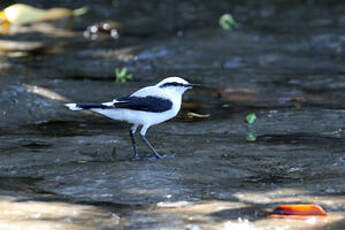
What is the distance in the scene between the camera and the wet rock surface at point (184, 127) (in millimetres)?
5398

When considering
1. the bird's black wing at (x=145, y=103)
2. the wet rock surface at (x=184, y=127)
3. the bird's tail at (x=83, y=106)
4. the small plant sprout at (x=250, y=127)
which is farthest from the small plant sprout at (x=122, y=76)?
the bird's tail at (x=83, y=106)

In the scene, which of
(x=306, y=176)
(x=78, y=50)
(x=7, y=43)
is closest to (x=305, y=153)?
(x=306, y=176)

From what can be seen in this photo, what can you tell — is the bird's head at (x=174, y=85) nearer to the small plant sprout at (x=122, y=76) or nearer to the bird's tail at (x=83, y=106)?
the bird's tail at (x=83, y=106)

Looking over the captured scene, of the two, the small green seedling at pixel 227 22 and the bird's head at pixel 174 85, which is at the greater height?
the small green seedling at pixel 227 22

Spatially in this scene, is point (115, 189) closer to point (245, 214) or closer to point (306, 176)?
point (245, 214)

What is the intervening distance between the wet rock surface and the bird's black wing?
0.56m

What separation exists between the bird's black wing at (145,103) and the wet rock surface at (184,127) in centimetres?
56

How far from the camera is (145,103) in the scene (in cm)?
704

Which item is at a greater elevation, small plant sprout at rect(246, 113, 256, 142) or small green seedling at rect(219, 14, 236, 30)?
small green seedling at rect(219, 14, 236, 30)

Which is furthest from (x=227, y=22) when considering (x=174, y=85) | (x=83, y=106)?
(x=83, y=106)

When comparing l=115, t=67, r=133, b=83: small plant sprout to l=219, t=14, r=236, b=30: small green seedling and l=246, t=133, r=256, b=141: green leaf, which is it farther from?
l=219, t=14, r=236, b=30: small green seedling

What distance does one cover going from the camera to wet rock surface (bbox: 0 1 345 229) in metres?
5.40

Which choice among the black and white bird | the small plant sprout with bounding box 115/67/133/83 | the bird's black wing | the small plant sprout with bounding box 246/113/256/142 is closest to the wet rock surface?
the small plant sprout with bounding box 246/113/256/142

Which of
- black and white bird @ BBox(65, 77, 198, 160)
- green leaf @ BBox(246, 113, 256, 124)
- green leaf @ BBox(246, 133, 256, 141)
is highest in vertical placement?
black and white bird @ BBox(65, 77, 198, 160)
